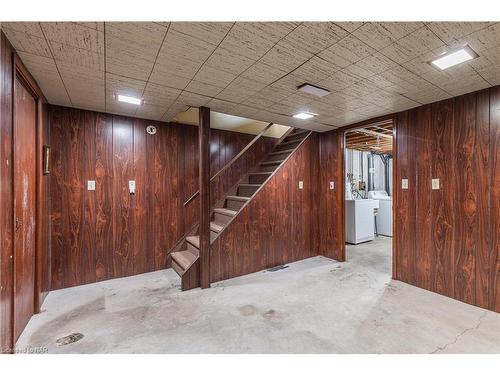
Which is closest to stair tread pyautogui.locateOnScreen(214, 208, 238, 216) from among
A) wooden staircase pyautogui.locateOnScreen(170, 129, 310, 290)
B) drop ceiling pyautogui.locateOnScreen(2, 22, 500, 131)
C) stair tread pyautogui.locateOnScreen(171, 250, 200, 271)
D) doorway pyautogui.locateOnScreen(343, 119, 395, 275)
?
wooden staircase pyautogui.locateOnScreen(170, 129, 310, 290)

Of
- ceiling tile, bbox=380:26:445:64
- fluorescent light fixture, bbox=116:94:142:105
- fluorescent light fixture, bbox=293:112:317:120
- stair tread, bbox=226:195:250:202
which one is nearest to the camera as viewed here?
ceiling tile, bbox=380:26:445:64

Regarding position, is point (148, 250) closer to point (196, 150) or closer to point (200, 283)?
point (200, 283)

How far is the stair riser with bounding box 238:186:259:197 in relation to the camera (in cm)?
420

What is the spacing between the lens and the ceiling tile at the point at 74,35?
5.18 feet

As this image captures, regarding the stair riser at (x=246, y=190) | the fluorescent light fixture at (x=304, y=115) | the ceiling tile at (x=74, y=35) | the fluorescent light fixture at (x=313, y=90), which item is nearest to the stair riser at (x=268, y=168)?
the stair riser at (x=246, y=190)

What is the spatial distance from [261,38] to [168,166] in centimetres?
269

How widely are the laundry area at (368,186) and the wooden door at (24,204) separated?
14.1 ft

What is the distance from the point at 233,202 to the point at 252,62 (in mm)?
2575

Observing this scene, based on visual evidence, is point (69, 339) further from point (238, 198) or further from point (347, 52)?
point (347, 52)

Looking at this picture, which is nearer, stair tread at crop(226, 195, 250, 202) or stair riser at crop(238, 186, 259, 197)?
stair tread at crop(226, 195, 250, 202)

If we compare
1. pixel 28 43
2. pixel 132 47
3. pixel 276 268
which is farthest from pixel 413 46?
pixel 276 268

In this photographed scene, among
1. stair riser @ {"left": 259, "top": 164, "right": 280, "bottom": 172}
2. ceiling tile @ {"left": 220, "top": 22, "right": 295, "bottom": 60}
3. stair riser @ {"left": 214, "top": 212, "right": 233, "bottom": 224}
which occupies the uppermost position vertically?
ceiling tile @ {"left": 220, "top": 22, "right": 295, "bottom": 60}

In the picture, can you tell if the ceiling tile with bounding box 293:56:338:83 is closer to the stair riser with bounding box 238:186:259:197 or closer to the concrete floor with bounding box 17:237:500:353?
the stair riser with bounding box 238:186:259:197

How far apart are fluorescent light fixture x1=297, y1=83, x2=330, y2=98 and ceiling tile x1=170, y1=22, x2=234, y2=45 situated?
1106 mm
